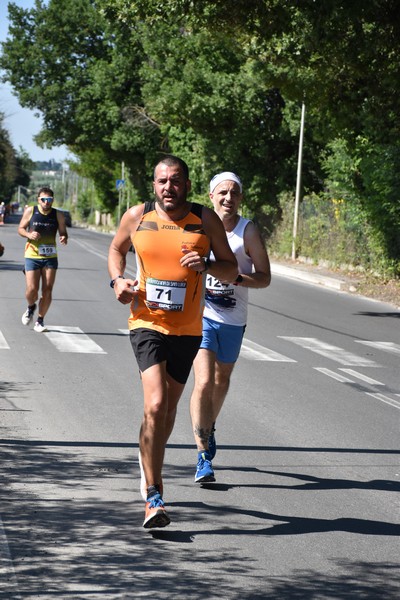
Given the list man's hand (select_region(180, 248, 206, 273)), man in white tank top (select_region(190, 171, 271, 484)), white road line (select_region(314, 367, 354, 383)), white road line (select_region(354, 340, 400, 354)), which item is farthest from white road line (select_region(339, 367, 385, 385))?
man's hand (select_region(180, 248, 206, 273))

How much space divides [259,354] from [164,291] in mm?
7685

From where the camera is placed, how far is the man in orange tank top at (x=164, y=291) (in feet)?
19.8

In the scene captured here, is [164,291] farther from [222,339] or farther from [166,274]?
[222,339]

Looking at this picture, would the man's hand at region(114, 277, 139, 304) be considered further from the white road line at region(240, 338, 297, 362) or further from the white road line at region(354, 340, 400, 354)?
the white road line at region(354, 340, 400, 354)

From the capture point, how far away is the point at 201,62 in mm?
41062

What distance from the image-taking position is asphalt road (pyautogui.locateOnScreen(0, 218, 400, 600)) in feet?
16.8

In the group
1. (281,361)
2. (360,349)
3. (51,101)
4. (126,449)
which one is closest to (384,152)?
(360,349)

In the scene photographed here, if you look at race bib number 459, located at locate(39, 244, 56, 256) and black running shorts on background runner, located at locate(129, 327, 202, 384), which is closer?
black running shorts on background runner, located at locate(129, 327, 202, 384)

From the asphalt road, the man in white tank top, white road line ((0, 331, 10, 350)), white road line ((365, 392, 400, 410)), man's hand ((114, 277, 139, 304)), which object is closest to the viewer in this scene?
the asphalt road

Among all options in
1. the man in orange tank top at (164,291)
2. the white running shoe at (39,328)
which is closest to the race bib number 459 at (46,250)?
the white running shoe at (39,328)

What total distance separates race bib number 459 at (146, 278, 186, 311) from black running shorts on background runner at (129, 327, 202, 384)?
15 centimetres

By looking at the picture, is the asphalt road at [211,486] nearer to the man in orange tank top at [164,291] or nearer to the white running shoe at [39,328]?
the man in orange tank top at [164,291]

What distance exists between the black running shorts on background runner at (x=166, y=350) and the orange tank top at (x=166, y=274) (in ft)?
0.13

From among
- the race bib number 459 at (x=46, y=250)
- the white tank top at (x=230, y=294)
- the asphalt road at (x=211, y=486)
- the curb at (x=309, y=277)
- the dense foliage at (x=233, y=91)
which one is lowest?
the curb at (x=309, y=277)
